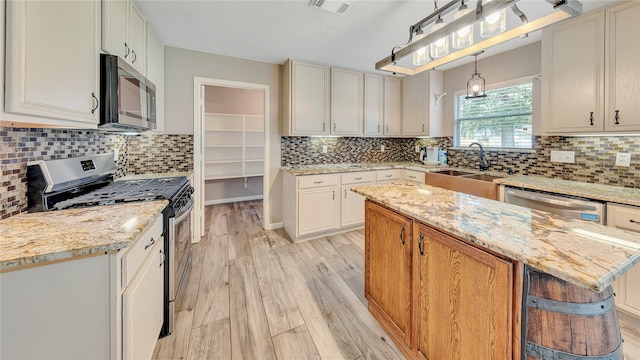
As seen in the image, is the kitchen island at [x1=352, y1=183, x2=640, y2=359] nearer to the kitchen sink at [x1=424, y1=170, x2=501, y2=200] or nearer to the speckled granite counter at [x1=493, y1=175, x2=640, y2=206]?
the speckled granite counter at [x1=493, y1=175, x2=640, y2=206]

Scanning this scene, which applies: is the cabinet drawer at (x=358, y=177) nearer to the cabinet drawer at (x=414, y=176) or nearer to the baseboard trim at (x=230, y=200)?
the cabinet drawer at (x=414, y=176)

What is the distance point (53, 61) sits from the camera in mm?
1135

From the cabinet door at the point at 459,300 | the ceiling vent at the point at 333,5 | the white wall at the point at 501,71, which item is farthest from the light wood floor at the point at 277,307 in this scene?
the ceiling vent at the point at 333,5

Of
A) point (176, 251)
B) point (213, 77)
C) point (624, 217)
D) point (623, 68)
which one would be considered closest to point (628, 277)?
point (624, 217)

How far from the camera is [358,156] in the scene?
4336mm

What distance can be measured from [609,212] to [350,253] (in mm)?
2171

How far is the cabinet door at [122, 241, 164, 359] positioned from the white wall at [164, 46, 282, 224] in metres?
2.08

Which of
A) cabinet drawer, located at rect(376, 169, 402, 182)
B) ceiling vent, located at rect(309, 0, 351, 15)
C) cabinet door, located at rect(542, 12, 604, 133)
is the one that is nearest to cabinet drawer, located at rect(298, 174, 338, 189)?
cabinet drawer, located at rect(376, 169, 402, 182)

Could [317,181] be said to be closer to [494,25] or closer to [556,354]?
[494,25]

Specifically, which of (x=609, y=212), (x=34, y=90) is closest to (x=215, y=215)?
(x=34, y=90)

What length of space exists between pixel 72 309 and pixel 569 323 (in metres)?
1.75

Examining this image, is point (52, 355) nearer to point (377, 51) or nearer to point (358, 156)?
point (377, 51)

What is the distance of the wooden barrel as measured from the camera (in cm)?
80

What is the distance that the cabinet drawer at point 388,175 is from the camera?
12.2ft
